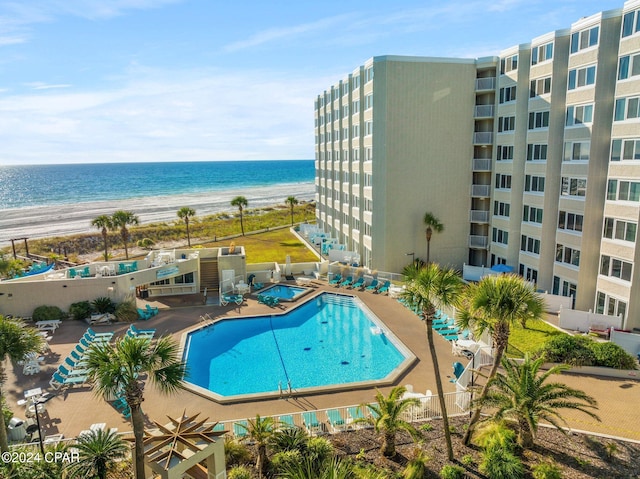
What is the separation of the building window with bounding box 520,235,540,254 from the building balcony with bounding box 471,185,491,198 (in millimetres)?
5288

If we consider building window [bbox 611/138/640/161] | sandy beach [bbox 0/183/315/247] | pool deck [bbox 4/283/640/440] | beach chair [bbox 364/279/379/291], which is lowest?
sandy beach [bbox 0/183/315/247]

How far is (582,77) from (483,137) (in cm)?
1061

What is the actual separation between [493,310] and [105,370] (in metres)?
11.2

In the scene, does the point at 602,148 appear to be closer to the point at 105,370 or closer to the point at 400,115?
the point at 400,115

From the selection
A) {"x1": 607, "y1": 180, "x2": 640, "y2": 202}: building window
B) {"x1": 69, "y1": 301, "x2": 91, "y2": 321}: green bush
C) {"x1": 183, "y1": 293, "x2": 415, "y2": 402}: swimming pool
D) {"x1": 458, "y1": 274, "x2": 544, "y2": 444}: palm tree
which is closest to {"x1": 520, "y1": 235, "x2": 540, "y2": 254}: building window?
{"x1": 607, "y1": 180, "x2": 640, "y2": 202}: building window

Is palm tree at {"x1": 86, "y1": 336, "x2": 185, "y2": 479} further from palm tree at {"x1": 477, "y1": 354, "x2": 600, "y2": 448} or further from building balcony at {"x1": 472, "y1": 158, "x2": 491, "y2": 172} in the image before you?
building balcony at {"x1": 472, "y1": 158, "x2": 491, "y2": 172}

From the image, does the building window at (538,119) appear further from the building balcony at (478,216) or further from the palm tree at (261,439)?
Result: the palm tree at (261,439)

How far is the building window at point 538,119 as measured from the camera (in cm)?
3191

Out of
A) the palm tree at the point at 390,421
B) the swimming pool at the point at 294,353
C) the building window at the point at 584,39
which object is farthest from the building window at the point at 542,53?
the palm tree at the point at 390,421

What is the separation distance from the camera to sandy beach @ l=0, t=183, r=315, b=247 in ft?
300

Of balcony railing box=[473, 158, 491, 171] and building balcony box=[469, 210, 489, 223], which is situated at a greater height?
balcony railing box=[473, 158, 491, 171]

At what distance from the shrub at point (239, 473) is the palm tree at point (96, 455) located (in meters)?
3.25

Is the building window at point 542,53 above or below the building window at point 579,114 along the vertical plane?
above

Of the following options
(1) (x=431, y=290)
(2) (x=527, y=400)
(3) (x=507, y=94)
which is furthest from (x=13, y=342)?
(3) (x=507, y=94)
